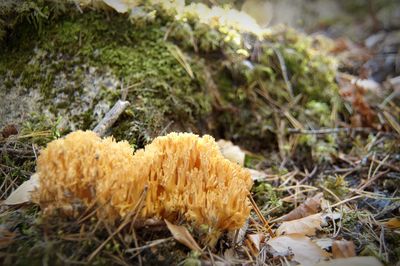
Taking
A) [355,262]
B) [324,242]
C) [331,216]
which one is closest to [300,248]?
[324,242]

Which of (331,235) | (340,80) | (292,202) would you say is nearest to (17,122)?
(292,202)

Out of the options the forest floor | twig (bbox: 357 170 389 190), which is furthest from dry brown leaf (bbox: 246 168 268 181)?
twig (bbox: 357 170 389 190)

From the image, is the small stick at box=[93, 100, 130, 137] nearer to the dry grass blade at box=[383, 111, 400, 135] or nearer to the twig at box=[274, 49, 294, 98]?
the twig at box=[274, 49, 294, 98]

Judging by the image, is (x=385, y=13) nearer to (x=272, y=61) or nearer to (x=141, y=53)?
(x=272, y=61)

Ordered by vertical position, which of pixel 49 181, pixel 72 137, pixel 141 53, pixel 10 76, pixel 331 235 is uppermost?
pixel 141 53

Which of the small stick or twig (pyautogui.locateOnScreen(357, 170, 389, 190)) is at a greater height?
the small stick

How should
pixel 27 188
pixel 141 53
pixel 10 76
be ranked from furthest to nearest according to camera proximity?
pixel 141 53
pixel 10 76
pixel 27 188
